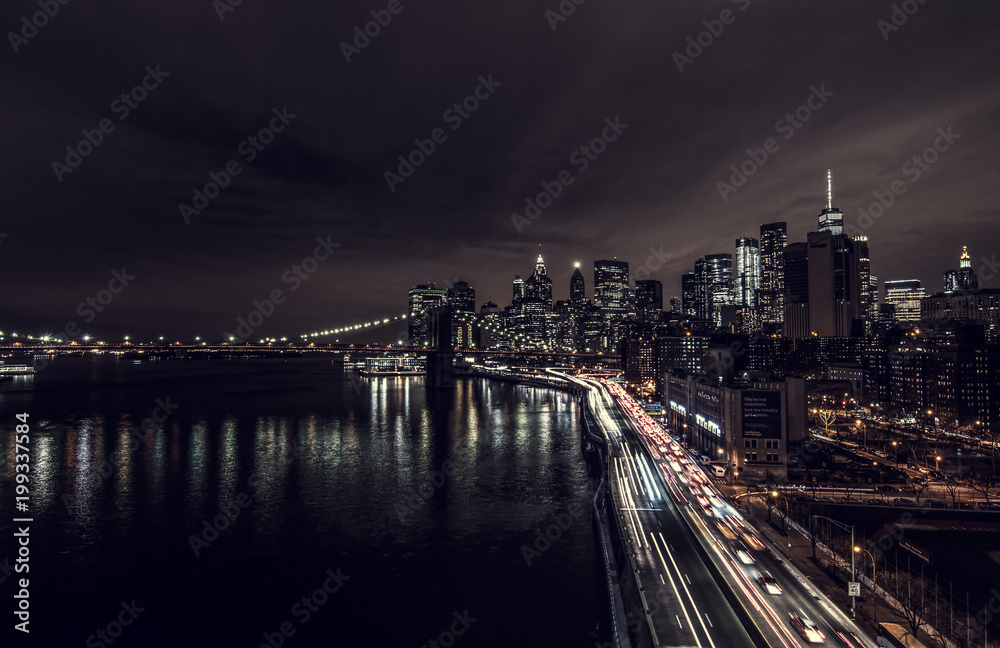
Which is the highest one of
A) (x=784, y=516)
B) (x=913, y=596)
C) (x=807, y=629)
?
(x=807, y=629)

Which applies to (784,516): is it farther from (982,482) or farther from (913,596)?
(982,482)

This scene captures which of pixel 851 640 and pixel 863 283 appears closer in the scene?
pixel 851 640

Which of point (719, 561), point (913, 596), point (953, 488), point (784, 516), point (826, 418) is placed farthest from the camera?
point (826, 418)

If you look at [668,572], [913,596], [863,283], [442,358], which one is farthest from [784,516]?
[863,283]

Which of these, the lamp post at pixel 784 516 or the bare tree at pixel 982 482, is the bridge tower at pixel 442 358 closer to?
the lamp post at pixel 784 516

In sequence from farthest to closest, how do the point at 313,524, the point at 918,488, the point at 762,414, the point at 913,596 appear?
the point at 762,414 → the point at 918,488 → the point at 313,524 → the point at 913,596

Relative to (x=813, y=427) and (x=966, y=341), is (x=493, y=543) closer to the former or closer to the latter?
(x=813, y=427)

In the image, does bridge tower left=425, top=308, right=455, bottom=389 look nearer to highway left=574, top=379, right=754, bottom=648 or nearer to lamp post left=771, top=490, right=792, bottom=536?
highway left=574, top=379, right=754, bottom=648
